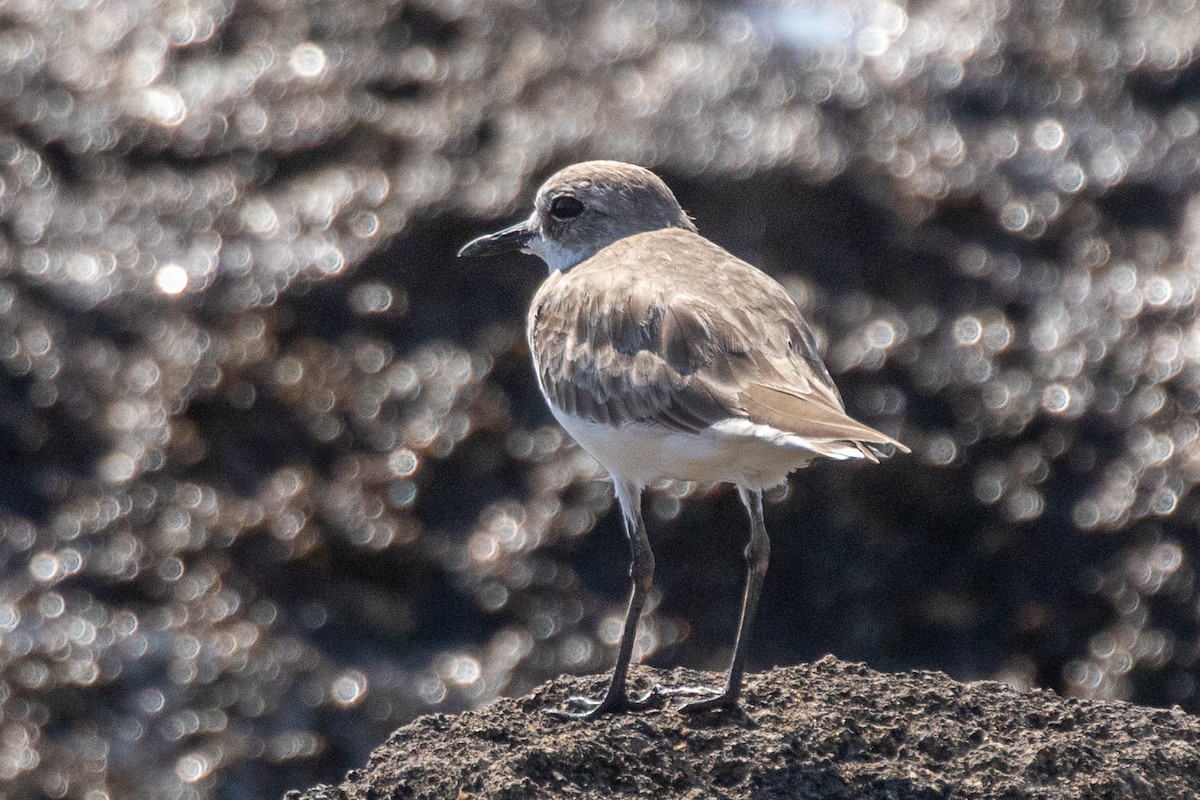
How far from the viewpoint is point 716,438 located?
5418mm

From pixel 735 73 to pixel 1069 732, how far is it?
680 centimetres

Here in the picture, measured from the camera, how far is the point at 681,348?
5738mm

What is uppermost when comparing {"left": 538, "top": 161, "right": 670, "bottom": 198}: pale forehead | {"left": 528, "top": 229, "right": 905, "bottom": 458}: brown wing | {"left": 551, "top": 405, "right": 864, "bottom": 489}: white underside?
{"left": 538, "top": 161, "right": 670, "bottom": 198}: pale forehead

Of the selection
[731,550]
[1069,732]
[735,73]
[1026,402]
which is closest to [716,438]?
[1069,732]

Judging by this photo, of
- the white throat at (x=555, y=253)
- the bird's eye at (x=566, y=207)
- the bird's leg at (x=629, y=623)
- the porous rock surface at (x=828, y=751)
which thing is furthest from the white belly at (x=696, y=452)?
the bird's eye at (x=566, y=207)

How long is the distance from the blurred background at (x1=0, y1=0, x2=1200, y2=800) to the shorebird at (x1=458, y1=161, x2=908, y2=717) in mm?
2948

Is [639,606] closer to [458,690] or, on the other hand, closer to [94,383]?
[458,690]

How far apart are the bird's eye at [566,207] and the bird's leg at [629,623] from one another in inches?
54.4

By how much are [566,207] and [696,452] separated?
179 cm

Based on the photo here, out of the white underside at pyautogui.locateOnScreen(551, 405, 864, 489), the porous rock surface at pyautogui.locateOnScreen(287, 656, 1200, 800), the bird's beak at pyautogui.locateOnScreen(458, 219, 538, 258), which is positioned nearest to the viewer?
the porous rock surface at pyautogui.locateOnScreen(287, 656, 1200, 800)

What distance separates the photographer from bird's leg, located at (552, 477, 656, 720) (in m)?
5.57

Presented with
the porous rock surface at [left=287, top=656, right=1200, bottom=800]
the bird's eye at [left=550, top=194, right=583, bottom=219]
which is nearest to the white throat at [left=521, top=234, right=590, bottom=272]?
the bird's eye at [left=550, top=194, right=583, bottom=219]

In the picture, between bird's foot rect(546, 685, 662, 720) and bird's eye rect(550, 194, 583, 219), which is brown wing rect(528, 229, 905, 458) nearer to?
bird's eye rect(550, 194, 583, 219)

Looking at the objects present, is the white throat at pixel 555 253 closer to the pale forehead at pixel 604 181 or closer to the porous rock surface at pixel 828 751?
the pale forehead at pixel 604 181
